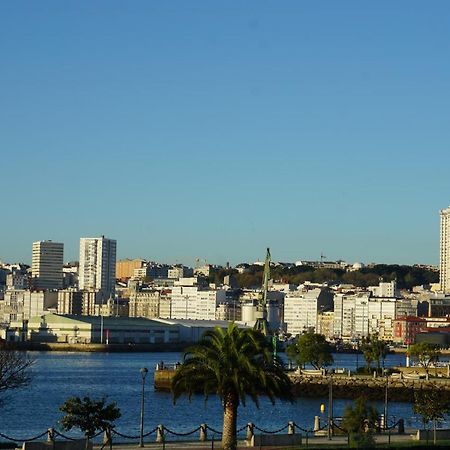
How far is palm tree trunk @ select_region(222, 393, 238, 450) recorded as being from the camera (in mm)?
23828

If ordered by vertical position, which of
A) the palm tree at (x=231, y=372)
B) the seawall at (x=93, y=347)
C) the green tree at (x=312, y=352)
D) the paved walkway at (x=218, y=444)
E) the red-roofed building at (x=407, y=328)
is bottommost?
the paved walkway at (x=218, y=444)

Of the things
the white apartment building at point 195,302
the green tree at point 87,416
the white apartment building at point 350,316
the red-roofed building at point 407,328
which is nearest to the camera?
the green tree at point 87,416

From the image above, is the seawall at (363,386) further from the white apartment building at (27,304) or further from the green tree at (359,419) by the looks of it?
the white apartment building at (27,304)

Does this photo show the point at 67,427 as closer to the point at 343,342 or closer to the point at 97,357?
the point at 97,357

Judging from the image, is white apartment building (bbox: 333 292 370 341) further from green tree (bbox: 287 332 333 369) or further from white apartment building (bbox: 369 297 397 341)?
green tree (bbox: 287 332 333 369)

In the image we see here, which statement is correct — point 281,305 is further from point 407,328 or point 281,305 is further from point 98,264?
Answer: point 98,264

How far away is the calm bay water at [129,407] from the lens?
3956 centimetres

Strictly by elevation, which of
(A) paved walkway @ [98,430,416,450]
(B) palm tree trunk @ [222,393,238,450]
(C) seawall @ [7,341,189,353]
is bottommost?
(A) paved walkway @ [98,430,416,450]

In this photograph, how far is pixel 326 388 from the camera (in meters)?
55.3

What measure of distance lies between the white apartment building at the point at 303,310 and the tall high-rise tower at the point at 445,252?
29033 millimetres

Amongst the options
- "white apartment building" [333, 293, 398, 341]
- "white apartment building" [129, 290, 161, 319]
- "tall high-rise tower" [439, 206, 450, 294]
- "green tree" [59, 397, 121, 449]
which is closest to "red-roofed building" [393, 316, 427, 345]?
"white apartment building" [333, 293, 398, 341]

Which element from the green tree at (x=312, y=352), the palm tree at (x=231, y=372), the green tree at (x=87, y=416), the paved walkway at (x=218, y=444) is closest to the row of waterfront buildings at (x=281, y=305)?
the green tree at (x=312, y=352)

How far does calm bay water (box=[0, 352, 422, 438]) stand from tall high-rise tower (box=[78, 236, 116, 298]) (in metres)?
118

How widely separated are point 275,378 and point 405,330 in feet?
363
